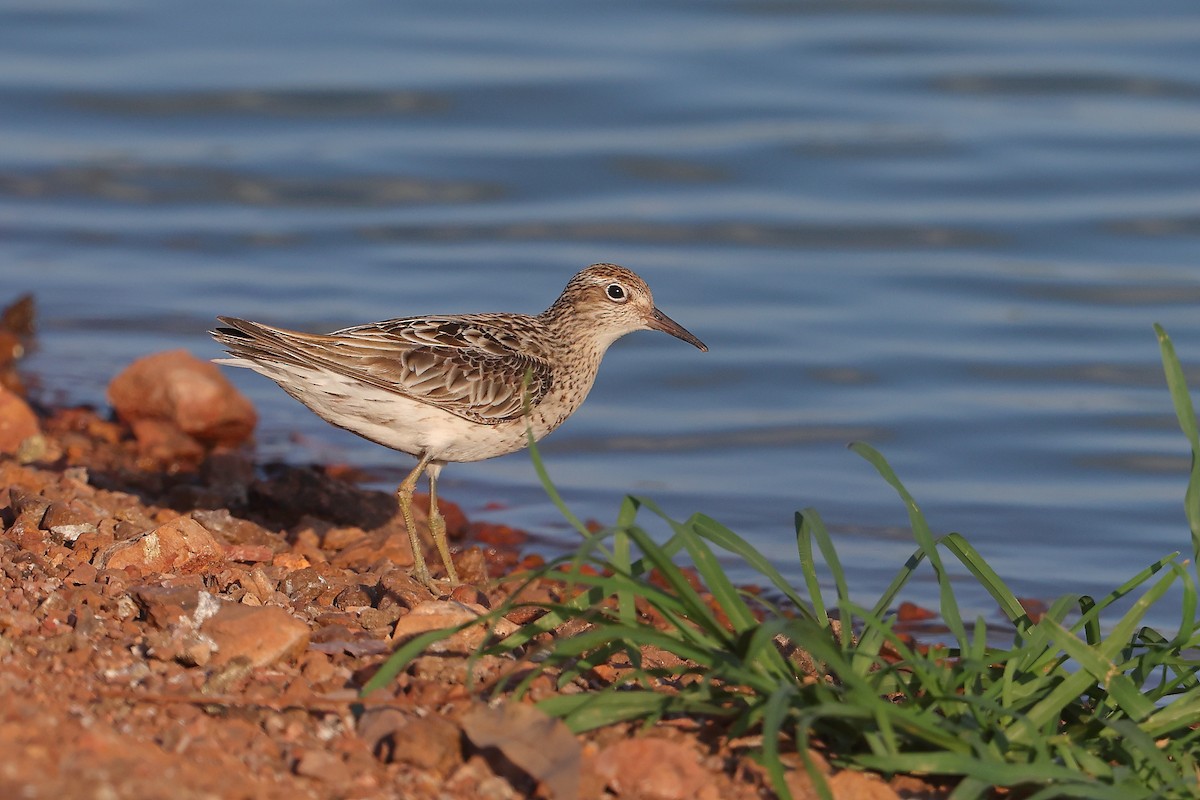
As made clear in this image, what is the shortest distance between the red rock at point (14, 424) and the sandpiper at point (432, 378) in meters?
2.27

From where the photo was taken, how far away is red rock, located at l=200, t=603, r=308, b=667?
15.5 ft

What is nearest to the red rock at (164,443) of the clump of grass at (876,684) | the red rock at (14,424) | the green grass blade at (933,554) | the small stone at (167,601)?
the red rock at (14,424)

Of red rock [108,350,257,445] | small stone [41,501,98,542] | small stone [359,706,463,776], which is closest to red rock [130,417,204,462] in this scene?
red rock [108,350,257,445]

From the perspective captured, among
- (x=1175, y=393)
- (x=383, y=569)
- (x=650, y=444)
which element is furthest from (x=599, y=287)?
(x=1175, y=393)

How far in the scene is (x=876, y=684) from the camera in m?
4.61

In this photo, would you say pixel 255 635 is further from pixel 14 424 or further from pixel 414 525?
pixel 14 424

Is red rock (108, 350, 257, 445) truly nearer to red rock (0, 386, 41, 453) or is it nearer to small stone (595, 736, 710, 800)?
red rock (0, 386, 41, 453)

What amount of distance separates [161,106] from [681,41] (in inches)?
234

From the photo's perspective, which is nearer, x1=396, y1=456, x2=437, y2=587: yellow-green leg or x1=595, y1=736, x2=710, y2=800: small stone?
x1=595, y1=736, x2=710, y2=800: small stone

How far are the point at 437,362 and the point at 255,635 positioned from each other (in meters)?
2.58

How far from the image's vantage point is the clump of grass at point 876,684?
4270mm

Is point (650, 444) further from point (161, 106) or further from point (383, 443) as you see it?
point (161, 106)

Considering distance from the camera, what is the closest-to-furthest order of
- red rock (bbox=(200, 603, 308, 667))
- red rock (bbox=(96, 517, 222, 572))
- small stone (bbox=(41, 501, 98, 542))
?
red rock (bbox=(200, 603, 308, 667)), red rock (bbox=(96, 517, 222, 572)), small stone (bbox=(41, 501, 98, 542))

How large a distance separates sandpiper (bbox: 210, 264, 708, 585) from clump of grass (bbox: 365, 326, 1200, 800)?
2.07 meters
